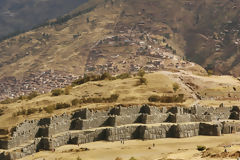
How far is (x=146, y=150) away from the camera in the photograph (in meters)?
42.2

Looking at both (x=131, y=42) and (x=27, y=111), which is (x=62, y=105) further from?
(x=131, y=42)

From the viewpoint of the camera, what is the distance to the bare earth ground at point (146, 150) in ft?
125

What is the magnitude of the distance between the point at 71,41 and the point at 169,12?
4144 cm

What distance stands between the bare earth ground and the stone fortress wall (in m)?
1.08

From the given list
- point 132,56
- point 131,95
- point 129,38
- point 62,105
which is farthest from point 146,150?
point 129,38

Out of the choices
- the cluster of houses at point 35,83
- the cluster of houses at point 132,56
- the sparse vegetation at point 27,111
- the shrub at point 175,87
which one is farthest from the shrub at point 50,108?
the cluster of houses at point 132,56

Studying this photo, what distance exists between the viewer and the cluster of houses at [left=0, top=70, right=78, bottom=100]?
123 metres

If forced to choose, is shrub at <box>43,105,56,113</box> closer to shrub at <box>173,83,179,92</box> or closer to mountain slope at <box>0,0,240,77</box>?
shrub at <box>173,83,179,92</box>

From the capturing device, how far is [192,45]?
163875 mm

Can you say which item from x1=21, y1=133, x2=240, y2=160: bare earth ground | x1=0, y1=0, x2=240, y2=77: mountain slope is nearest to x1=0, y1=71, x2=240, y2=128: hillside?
x1=21, y1=133, x2=240, y2=160: bare earth ground

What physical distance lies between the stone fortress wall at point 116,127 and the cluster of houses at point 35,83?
2748 inches

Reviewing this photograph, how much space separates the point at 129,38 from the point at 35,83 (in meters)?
38.3

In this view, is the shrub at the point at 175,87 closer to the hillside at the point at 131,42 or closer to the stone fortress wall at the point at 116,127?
the stone fortress wall at the point at 116,127

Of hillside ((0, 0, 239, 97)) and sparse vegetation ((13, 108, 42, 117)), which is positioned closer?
sparse vegetation ((13, 108, 42, 117))
